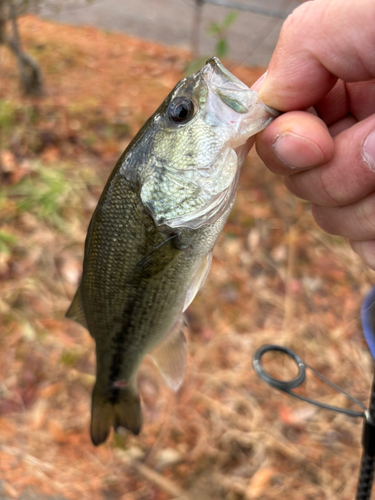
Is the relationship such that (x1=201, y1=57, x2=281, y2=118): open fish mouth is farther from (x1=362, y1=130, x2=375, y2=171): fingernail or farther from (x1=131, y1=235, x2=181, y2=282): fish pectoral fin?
(x1=131, y1=235, x2=181, y2=282): fish pectoral fin

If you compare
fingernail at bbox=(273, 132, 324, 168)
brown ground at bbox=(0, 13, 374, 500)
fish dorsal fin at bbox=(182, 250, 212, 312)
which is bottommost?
brown ground at bbox=(0, 13, 374, 500)

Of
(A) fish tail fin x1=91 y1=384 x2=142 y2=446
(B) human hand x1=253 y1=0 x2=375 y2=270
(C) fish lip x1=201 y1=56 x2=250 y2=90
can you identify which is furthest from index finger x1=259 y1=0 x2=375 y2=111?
(A) fish tail fin x1=91 y1=384 x2=142 y2=446

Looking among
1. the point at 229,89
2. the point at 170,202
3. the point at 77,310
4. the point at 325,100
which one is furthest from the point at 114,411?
the point at 325,100

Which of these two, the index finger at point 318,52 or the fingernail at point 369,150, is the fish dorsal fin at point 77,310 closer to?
the index finger at point 318,52

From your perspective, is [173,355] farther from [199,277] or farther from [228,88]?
[228,88]

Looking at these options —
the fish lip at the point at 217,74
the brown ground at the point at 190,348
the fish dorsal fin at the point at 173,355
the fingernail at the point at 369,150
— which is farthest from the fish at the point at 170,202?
the brown ground at the point at 190,348

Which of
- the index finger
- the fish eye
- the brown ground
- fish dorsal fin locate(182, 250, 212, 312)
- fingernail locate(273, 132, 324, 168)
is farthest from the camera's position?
the brown ground

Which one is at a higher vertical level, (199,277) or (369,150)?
(369,150)
